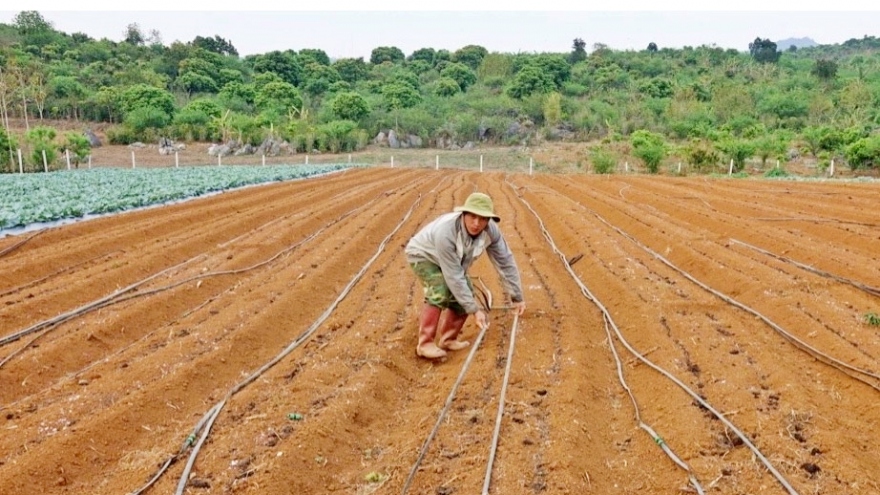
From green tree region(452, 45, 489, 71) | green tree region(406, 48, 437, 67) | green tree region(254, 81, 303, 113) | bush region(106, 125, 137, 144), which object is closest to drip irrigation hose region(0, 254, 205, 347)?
bush region(106, 125, 137, 144)

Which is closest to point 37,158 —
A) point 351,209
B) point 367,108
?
point 351,209

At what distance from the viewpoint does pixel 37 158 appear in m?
25.0

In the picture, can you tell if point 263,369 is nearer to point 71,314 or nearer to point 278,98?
point 71,314

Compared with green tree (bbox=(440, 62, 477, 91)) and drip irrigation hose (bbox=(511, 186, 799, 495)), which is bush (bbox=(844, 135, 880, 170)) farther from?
green tree (bbox=(440, 62, 477, 91))

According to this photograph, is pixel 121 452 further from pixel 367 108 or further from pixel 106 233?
pixel 367 108

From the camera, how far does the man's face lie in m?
4.91

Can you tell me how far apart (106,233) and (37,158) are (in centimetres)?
1814

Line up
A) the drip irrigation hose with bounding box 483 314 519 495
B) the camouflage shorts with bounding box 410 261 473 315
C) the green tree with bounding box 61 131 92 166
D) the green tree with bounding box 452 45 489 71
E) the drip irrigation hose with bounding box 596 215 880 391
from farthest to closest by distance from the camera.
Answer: the green tree with bounding box 452 45 489 71 → the green tree with bounding box 61 131 92 166 → the camouflage shorts with bounding box 410 261 473 315 → the drip irrigation hose with bounding box 596 215 880 391 → the drip irrigation hose with bounding box 483 314 519 495

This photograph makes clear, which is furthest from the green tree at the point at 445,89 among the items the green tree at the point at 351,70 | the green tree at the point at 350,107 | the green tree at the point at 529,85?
the green tree at the point at 350,107

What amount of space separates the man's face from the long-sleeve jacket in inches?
3.0

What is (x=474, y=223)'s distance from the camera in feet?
16.2

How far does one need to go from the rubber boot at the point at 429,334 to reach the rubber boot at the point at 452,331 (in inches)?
5.7

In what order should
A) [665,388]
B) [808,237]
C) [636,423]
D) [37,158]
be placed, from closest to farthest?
[636,423]
[665,388]
[808,237]
[37,158]

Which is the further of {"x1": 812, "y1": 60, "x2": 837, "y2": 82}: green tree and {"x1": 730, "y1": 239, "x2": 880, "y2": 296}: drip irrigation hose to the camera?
{"x1": 812, "y1": 60, "x2": 837, "y2": 82}: green tree
